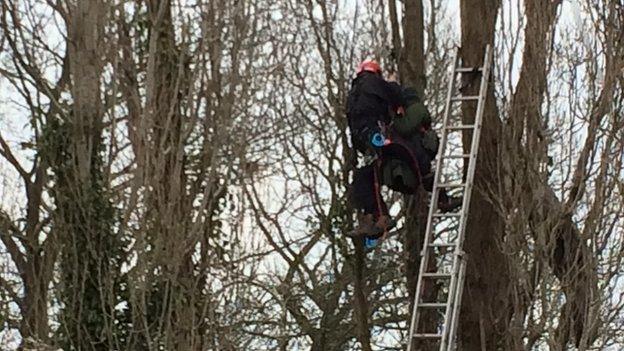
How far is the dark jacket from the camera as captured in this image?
797 cm

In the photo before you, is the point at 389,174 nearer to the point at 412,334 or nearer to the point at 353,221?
the point at 412,334

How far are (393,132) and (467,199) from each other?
0.73 metres

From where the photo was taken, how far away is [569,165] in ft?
27.0

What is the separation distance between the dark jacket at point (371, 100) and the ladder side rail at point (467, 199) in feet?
1.88

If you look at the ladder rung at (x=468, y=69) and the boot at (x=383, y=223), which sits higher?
the ladder rung at (x=468, y=69)

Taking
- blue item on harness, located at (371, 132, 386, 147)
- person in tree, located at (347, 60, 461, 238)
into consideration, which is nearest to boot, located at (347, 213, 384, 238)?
Result: person in tree, located at (347, 60, 461, 238)

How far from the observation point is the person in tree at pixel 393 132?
7.98m

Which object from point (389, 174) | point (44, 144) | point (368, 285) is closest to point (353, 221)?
point (368, 285)

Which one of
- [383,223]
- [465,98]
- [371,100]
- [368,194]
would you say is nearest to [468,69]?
[465,98]

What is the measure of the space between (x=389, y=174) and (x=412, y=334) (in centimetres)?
114

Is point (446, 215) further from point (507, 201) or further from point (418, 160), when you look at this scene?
point (507, 201)

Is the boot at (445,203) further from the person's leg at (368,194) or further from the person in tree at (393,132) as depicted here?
the person's leg at (368,194)

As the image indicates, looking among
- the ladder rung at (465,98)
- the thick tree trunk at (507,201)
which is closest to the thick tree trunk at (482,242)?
the thick tree trunk at (507,201)

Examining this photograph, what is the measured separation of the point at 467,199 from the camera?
7.68 m
